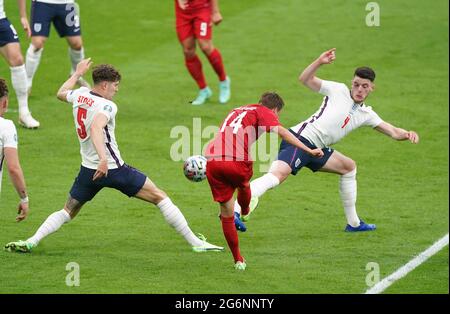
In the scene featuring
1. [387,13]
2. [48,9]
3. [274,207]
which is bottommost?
[387,13]

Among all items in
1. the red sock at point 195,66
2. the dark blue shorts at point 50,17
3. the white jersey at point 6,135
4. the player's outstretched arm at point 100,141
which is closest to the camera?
the white jersey at point 6,135

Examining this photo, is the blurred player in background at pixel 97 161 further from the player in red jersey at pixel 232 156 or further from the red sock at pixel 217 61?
the red sock at pixel 217 61

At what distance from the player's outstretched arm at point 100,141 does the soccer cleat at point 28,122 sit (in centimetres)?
569

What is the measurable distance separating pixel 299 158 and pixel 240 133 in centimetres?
163

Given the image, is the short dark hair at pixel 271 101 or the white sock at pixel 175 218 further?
the white sock at pixel 175 218

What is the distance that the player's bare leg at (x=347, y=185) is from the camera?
12.0 meters

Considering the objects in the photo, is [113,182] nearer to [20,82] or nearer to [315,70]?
[315,70]

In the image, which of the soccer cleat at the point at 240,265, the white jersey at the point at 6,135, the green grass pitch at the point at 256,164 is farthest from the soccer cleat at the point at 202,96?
the white jersey at the point at 6,135

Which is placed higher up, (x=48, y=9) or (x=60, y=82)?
(x=48, y=9)

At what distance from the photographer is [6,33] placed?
1450 cm

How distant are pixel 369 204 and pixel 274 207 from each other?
1.23 meters

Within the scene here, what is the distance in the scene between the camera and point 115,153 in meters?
10.4

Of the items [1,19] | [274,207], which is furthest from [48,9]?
[274,207]

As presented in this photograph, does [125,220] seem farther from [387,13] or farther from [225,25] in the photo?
[387,13]
